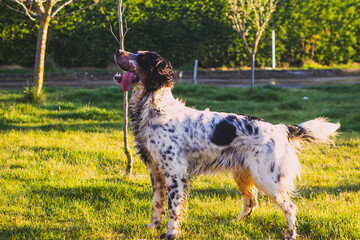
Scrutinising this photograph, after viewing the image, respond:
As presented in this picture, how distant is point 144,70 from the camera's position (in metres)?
3.51

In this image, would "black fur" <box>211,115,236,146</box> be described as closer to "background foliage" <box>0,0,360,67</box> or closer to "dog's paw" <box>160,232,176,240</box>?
"dog's paw" <box>160,232,176,240</box>

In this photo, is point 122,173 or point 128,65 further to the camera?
point 122,173

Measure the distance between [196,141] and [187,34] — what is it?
47.6 feet

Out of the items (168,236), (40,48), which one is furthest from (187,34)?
(168,236)

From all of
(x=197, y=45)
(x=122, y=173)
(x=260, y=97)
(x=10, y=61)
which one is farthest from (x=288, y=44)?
(x=122, y=173)

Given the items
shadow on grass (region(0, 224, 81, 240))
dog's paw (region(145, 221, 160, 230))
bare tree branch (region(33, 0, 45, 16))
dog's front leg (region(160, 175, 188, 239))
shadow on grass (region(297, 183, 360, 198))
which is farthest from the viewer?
bare tree branch (region(33, 0, 45, 16))

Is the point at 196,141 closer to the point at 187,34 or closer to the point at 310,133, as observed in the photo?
the point at 310,133

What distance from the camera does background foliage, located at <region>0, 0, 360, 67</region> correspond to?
15.6 metres

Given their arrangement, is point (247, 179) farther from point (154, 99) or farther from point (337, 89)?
point (337, 89)

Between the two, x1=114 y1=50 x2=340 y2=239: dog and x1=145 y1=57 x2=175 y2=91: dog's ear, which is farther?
x1=145 y1=57 x2=175 y2=91: dog's ear

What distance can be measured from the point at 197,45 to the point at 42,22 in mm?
10114

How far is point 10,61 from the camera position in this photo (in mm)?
15555

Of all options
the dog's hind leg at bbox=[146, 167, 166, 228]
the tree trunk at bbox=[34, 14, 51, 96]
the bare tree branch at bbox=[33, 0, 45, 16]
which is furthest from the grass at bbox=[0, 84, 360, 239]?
the bare tree branch at bbox=[33, 0, 45, 16]

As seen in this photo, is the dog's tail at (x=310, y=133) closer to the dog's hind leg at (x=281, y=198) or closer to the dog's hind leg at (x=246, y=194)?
the dog's hind leg at (x=281, y=198)
